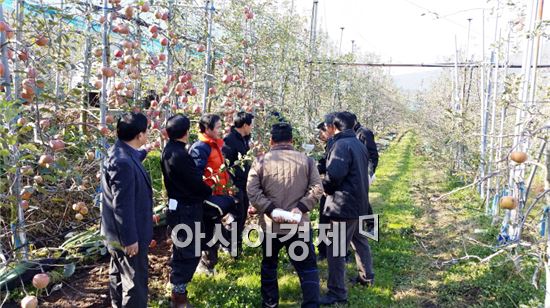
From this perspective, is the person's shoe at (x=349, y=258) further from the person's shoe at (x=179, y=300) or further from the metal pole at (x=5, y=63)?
the metal pole at (x=5, y=63)

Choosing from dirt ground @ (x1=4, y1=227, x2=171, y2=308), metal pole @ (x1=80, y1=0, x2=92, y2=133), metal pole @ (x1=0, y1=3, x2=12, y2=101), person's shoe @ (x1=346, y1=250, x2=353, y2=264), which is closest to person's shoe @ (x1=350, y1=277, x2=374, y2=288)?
person's shoe @ (x1=346, y1=250, x2=353, y2=264)

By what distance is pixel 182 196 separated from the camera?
3.38 meters

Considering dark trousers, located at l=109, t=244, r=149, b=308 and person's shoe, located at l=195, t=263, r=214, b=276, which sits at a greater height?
dark trousers, located at l=109, t=244, r=149, b=308

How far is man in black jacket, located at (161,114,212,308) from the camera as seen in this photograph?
3.29m

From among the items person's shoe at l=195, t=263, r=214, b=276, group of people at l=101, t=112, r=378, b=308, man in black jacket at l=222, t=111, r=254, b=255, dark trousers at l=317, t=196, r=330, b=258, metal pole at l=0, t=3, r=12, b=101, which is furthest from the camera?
man in black jacket at l=222, t=111, r=254, b=255

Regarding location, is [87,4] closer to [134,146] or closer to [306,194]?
[134,146]

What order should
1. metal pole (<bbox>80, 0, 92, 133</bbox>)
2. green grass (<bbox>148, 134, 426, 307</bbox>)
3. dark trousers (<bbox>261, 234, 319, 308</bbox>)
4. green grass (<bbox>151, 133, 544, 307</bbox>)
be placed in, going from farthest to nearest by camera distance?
1. green grass (<bbox>151, 133, 544, 307</bbox>)
2. green grass (<bbox>148, 134, 426, 307</bbox>)
3. dark trousers (<bbox>261, 234, 319, 308</bbox>)
4. metal pole (<bbox>80, 0, 92, 133</bbox>)

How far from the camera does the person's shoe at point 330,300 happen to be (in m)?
3.70

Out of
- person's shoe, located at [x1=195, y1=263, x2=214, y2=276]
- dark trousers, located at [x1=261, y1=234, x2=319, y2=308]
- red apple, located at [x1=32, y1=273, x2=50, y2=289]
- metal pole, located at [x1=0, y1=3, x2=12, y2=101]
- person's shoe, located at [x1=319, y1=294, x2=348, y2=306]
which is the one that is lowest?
person's shoe, located at [x1=319, y1=294, x2=348, y2=306]

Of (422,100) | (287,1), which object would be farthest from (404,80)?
(287,1)

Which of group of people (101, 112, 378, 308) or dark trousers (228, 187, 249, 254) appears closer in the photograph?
group of people (101, 112, 378, 308)

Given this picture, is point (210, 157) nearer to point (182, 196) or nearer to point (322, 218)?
point (182, 196)

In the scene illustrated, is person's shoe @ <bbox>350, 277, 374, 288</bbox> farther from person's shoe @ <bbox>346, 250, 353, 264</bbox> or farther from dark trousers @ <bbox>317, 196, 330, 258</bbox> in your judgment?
person's shoe @ <bbox>346, 250, 353, 264</bbox>

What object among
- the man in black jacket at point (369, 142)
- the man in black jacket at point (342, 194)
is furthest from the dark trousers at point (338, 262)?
the man in black jacket at point (369, 142)
